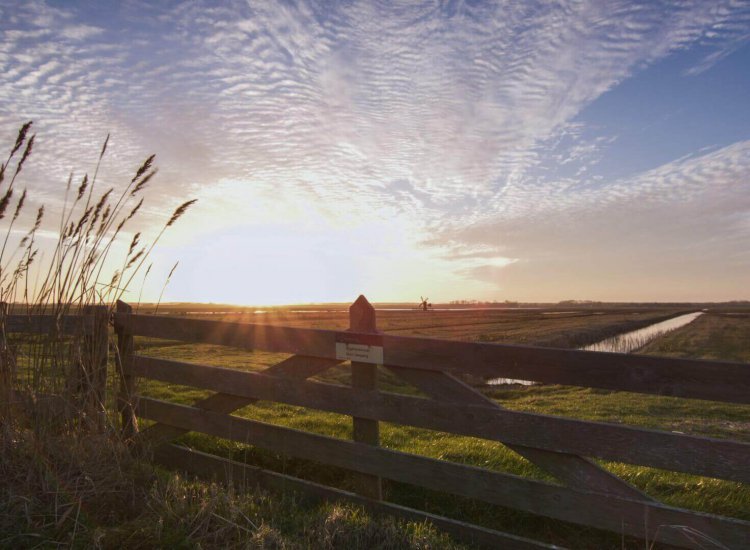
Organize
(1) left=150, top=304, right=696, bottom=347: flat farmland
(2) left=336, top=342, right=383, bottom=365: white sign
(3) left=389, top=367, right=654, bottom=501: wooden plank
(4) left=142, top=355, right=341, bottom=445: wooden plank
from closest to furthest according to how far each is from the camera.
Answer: (3) left=389, top=367, right=654, bottom=501: wooden plank
(2) left=336, top=342, right=383, bottom=365: white sign
(4) left=142, top=355, right=341, bottom=445: wooden plank
(1) left=150, top=304, right=696, bottom=347: flat farmland

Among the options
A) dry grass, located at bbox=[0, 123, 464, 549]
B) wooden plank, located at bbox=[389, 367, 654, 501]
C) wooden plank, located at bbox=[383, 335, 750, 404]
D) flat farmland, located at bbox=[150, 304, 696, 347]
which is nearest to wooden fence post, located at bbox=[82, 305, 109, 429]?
dry grass, located at bbox=[0, 123, 464, 549]

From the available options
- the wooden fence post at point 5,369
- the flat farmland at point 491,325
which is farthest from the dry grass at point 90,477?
the flat farmland at point 491,325

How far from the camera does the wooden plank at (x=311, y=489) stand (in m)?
4.23

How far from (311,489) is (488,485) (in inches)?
66.8

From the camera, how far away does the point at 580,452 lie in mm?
3863

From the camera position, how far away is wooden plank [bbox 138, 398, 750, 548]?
143 inches

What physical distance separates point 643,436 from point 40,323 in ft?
17.0

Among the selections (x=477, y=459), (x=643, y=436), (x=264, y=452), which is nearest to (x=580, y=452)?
(x=643, y=436)

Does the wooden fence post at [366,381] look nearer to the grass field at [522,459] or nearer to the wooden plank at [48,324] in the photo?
the grass field at [522,459]

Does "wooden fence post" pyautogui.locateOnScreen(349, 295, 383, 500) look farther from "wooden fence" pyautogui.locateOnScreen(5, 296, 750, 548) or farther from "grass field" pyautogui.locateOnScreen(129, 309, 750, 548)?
"grass field" pyautogui.locateOnScreen(129, 309, 750, 548)

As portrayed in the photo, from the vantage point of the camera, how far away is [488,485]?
169 inches

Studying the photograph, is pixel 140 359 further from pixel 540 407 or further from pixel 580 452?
pixel 540 407

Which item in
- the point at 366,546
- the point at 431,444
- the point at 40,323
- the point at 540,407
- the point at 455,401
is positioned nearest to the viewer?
the point at 366,546

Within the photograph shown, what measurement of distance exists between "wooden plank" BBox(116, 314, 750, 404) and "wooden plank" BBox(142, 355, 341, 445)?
14 cm
